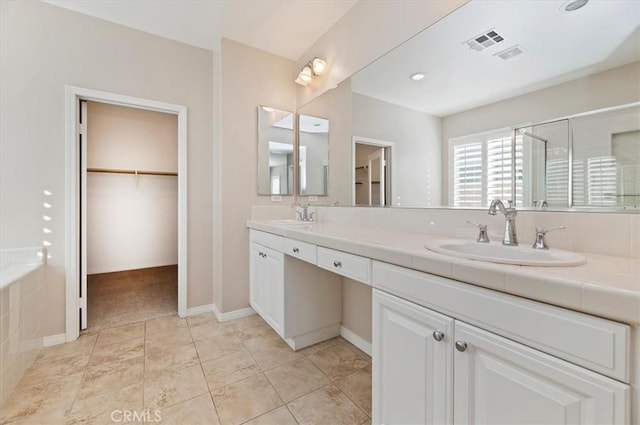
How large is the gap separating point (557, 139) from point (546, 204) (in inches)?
10.5

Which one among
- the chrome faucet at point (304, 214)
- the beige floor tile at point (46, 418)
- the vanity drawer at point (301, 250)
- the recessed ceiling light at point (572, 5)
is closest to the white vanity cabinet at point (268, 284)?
the vanity drawer at point (301, 250)

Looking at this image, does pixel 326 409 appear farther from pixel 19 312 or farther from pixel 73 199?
pixel 73 199

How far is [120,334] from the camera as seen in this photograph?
7.15ft

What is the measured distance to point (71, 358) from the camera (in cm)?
185

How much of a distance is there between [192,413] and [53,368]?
1.12 meters

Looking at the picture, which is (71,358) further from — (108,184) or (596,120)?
(596,120)

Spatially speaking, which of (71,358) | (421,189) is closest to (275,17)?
(421,189)

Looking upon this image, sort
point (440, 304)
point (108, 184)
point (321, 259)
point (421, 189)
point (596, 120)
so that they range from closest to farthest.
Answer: point (440, 304)
point (596, 120)
point (321, 259)
point (421, 189)
point (108, 184)

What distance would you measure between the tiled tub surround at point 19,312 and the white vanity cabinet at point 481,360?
1992mm

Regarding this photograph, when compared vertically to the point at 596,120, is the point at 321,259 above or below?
Answer: below

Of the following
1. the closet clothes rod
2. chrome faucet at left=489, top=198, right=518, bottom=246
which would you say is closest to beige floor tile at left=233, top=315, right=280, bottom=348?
chrome faucet at left=489, top=198, right=518, bottom=246

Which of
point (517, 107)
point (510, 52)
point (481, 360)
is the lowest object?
point (481, 360)

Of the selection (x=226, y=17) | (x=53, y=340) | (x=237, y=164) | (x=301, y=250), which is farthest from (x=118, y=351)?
(x=226, y=17)

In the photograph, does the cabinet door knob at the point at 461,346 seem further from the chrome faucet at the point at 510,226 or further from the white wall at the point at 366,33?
the white wall at the point at 366,33
